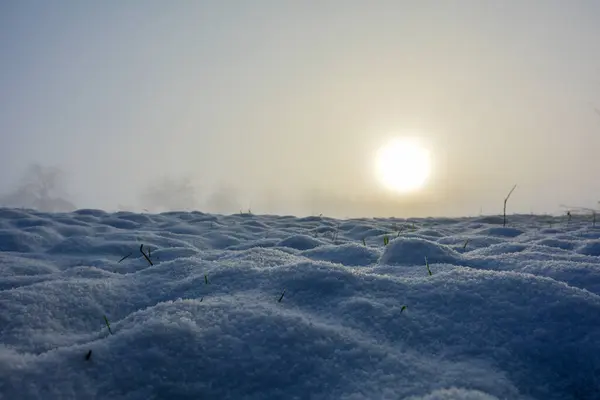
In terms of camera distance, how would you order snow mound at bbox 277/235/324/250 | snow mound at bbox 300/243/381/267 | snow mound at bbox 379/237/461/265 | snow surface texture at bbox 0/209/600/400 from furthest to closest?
snow mound at bbox 277/235/324/250 < snow mound at bbox 300/243/381/267 < snow mound at bbox 379/237/461/265 < snow surface texture at bbox 0/209/600/400

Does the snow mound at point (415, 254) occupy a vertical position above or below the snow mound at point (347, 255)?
above

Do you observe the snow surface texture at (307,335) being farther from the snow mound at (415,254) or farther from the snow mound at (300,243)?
the snow mound at (300,243)

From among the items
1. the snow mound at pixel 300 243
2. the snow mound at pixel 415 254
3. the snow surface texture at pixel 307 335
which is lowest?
the snow surface texture at pixel 307 335

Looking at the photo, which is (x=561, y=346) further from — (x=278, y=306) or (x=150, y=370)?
(x=150, y=370)

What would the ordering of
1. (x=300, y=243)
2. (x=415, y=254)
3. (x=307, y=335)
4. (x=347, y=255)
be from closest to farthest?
(x=307, y=335), (x=415, y=254), (x=347, y=255), (x=300, y=243)

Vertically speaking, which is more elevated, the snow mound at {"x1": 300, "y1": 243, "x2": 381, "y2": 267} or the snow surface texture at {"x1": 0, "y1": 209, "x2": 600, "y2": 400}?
the snow mound at {"x1": 300, "y1": 243, "x2": 381, "y2": 267}

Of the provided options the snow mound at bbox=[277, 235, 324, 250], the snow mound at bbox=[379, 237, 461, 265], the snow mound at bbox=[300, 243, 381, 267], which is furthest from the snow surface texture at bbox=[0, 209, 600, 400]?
the snow mound at bbox=[277, 235, 324, 250]

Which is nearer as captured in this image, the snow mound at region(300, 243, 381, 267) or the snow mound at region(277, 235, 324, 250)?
the snow mound at region(300, 243, 381, 267)

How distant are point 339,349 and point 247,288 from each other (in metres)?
0.56

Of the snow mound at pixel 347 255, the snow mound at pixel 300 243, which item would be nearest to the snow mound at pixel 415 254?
the snow mound at pixel 347 255

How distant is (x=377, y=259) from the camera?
7.65 ft

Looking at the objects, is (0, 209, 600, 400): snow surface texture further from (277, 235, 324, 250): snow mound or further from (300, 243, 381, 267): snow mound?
(277, 235, 324, 250): snow mound

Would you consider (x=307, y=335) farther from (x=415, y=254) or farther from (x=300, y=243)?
(x=300, y=243)

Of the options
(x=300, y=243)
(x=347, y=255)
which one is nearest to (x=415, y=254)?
(x=347, y=255)
